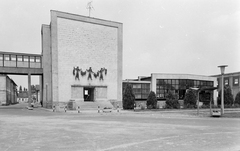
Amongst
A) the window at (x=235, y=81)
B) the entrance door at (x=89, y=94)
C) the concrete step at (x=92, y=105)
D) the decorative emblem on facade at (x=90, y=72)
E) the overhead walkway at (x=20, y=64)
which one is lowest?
the concrete step at (x=92, y=105)

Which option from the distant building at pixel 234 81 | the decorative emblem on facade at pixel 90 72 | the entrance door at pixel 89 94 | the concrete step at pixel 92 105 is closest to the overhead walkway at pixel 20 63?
the decorative emblem on facade at pixel 90 72

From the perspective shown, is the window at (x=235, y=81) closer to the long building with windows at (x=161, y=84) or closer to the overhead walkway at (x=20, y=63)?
the long building with windows at (x=161, y=84)

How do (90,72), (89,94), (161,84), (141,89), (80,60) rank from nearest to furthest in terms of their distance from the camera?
(80,60)
(90,72)
(89,94)
(141,89)
(161,84)

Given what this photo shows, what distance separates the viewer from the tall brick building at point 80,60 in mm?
39938

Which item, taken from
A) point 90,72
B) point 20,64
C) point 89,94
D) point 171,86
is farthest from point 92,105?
point 171,86

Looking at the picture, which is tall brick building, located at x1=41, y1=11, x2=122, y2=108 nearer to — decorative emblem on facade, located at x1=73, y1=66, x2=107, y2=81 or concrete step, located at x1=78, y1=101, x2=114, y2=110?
decorative emblem on facade, located at x1=73, y1=66, x2=107, y2=81

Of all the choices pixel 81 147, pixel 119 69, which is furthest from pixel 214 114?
pixel 119 69

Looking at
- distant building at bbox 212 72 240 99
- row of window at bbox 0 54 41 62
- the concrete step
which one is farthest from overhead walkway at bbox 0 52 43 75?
distant building at bbox 212 72 240 99

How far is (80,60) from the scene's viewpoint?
41.9 metres

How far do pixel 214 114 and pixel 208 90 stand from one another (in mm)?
5180

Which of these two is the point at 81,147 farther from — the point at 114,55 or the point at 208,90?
the point at 114,55

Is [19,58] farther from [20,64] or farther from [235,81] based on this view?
[235,81]

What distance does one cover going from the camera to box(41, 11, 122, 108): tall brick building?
39.9m

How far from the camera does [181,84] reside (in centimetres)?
5297
